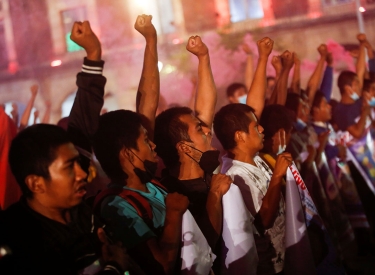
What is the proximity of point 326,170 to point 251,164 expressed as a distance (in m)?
1.35

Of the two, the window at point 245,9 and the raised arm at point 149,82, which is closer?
the raised arm at point 149,82

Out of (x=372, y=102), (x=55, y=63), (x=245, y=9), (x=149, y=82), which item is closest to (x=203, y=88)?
(x=149, y=82)

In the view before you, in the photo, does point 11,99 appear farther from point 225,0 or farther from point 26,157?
point 26,157

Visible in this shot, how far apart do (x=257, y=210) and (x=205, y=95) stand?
71 cm

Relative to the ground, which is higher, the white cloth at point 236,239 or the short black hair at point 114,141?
the short black hair at point 114,141

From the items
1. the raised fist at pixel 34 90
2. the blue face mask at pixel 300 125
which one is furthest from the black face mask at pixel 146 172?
the raised fist at pixel 34 90

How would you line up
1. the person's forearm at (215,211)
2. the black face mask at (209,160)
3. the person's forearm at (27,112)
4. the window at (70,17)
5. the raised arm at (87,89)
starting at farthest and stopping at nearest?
the window at (70,17)
the person's forearm at (27,112)
the black face mask at (209,160)
the person's forearm at (215,211)
the raised arm at (87,89)

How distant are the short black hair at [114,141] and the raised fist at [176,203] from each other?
263 mm

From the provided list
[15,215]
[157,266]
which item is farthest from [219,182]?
[15,215]

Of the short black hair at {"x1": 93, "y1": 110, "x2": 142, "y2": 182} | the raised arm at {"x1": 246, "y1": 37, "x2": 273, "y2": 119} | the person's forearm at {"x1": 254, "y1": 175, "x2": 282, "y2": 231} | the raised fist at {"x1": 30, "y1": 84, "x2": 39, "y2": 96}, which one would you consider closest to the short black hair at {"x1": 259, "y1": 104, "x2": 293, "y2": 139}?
the raised arm at {"x1": 246, "y1": 37, "x2": 273, "y2": 119}

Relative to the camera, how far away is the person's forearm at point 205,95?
8.90 feet

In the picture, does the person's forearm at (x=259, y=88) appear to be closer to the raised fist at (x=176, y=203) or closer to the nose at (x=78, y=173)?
the raised fist at (x=176, y=203)

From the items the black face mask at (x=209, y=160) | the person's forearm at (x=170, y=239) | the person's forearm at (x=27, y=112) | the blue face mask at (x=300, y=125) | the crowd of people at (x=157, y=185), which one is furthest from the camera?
the person's forearm at (x=27, y=112)

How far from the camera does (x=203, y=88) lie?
108 inches
